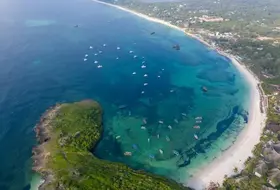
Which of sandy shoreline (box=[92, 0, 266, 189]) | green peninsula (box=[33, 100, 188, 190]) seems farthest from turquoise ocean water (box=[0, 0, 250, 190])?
green peninsula (box=[33, 100, 188, 190])

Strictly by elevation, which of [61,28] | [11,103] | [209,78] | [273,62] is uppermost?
[273,62]

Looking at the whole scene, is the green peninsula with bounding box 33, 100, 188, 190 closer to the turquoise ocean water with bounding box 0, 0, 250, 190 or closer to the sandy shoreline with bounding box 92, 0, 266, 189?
the turquoise ocean water with bounding box 0, 0, 250, 190

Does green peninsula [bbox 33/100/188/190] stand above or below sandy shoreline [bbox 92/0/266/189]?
below

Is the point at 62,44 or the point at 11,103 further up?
the point at 11,103

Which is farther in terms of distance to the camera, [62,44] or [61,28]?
[61,28]

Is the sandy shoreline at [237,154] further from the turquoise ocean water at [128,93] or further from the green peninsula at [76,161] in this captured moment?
the green peninsula at [76,161]

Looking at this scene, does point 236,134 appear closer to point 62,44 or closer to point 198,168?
point 198,168

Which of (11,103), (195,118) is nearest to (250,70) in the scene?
(195,118)
